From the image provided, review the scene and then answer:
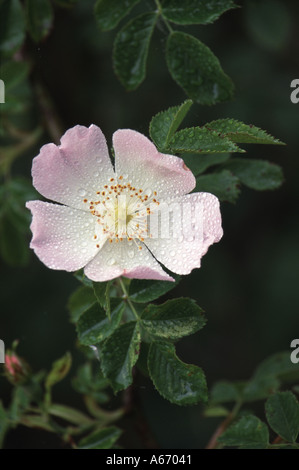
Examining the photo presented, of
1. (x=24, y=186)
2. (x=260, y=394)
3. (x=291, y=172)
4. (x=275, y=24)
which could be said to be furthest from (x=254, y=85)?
(x=260, y=394)

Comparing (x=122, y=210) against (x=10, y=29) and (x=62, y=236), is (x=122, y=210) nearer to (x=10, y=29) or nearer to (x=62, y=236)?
(x=62, y=236)

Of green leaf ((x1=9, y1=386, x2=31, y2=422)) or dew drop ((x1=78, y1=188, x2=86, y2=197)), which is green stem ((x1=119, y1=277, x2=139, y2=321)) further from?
green leaf ((x1=9, y1=386, x2=31, y2=422))

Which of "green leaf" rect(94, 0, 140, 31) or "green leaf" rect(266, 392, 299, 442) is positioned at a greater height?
"green leaf" rect(94, 0, 140, 31)

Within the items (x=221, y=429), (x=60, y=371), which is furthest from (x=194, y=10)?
(x=221, y=429)

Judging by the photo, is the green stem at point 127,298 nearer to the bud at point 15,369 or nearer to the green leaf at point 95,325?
the green leaf at point 95,325

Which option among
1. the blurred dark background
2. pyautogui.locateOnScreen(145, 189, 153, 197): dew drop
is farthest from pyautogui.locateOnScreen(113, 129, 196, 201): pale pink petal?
the blurred dark background
